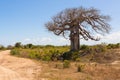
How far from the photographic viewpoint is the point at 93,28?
103ft

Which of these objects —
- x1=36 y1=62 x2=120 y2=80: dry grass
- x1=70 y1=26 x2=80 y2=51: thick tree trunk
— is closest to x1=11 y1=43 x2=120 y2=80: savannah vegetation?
x1=36 y1=62 x2=120 y2=80: dry grass

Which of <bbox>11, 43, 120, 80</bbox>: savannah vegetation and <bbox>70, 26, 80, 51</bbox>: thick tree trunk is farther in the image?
<bbox>70, 26, 80, 51</bbox>: thick tree trunk

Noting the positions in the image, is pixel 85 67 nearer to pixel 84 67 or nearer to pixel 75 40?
pixel 84 67

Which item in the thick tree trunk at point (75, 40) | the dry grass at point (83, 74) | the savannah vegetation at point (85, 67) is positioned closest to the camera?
the dry grass at point (83, 74)

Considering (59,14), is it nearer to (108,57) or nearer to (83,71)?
(108,57)

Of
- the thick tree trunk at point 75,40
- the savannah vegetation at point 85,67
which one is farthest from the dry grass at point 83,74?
the thick tree trunk at point 75,40

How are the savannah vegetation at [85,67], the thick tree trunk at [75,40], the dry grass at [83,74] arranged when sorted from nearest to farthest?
the dry grass at [83,74] → the savannah vegetation at [85,67] → the thick tree trunk at [75,40]

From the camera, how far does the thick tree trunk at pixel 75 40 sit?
31.8 m

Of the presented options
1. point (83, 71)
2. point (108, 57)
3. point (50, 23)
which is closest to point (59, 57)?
point (50, 23)

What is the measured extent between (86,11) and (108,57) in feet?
24.7

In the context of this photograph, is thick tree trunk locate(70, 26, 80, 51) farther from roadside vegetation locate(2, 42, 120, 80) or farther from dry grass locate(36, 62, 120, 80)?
dry grass locate(36, 62, 120, 80)

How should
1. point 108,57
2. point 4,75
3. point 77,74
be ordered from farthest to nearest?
point 108,57
point 77,74
point 4,75

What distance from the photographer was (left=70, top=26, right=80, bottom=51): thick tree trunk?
31.8 m

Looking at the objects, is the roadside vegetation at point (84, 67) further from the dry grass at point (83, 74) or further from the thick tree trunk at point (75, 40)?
the thick tree trunk at point (75, 40)
